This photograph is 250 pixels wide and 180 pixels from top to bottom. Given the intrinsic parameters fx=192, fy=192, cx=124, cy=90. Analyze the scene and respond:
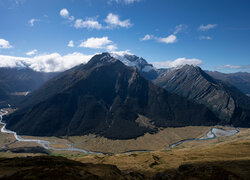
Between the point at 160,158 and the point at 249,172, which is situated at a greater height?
the point at 249,172

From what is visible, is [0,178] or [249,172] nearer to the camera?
[0,178]

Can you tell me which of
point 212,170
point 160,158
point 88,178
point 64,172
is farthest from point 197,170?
point 160,158

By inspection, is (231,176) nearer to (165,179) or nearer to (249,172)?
(249,172)

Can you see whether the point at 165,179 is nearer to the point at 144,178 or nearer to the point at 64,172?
the point at 144,178

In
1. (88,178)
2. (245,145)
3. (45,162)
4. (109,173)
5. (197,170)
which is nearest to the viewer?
(88,178)

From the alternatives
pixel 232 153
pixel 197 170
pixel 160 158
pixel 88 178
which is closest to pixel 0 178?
pixel 88 178

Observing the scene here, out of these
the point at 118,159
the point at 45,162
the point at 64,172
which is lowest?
the point at 118,159

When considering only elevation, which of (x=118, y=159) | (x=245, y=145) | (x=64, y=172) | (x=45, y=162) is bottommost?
(x=118, y=159)

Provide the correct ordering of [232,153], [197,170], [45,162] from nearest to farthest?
[197,170]
[45,162]
[232,153]

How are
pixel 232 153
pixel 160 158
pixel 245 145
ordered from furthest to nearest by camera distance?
pixel 245 145 < pixel 160 158 < pixel 232 153
